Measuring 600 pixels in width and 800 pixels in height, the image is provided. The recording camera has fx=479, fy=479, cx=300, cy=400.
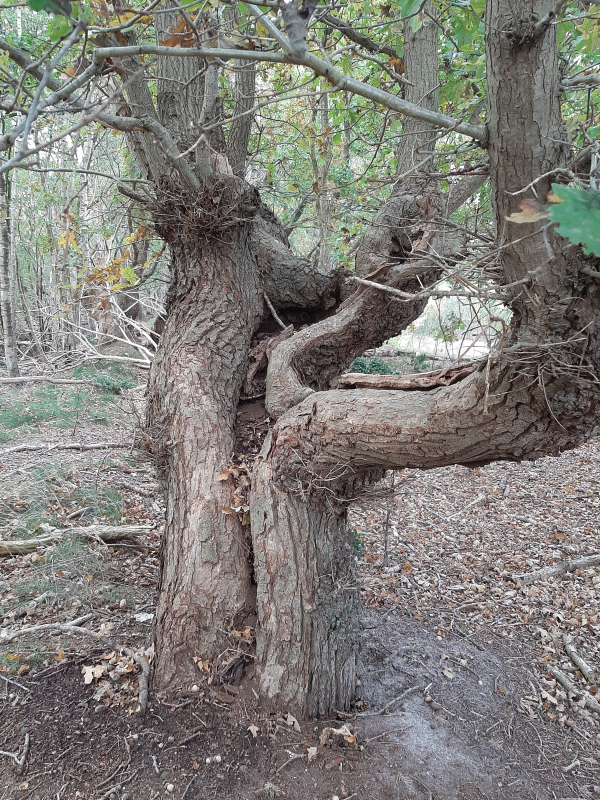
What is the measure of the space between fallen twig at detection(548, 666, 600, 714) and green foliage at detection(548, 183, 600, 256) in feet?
11.8

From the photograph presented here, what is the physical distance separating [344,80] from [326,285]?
8.75 feet

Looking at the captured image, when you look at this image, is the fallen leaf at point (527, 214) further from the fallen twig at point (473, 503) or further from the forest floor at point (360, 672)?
the fallen twig at point (473, 503)

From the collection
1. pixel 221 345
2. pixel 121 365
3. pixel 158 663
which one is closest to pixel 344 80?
pixel 221 345

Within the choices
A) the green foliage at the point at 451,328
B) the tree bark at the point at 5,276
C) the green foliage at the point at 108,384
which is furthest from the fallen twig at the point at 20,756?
the tree bark at the point at 5,276

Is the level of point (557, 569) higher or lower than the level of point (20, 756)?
lower

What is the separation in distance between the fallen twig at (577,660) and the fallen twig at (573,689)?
0.13 metres

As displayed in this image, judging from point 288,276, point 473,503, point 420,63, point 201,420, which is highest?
point 420,63

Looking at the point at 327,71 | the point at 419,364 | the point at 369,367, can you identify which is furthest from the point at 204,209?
the point at 419,364

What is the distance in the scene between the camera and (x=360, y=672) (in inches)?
124

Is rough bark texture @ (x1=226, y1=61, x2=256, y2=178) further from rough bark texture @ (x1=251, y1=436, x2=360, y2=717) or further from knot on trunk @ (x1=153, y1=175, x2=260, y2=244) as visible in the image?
rough bark texture @ (x1=251, y1=436, x2=360, y2=717)

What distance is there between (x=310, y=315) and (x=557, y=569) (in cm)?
337

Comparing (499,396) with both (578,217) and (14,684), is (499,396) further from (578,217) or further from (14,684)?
(14,684)

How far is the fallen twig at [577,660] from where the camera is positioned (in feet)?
11.1

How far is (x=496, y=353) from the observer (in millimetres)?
1584
